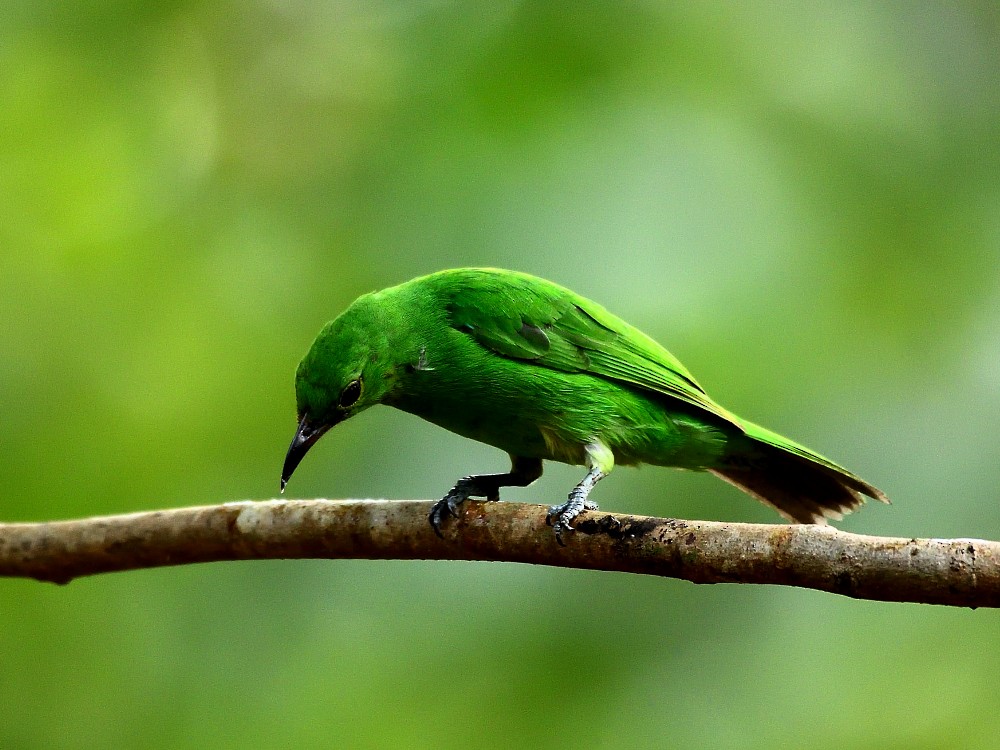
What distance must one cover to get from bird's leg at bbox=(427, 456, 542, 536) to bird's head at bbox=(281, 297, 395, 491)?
0.50 meters

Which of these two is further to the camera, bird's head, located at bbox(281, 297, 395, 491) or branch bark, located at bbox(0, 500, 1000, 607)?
bird's head, located at bbox(281, 297, 395, 491)

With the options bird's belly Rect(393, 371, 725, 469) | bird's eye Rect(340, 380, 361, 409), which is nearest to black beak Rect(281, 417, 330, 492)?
bird's eye Rect(340, 380, 361, 409)

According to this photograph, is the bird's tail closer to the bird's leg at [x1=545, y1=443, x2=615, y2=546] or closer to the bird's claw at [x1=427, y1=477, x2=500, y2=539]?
the bird's leg at [x1=545, y1=443, x2=615, y2=546]

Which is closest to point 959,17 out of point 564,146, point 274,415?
point 564,146

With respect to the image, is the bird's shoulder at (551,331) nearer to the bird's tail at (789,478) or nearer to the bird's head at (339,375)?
the bird's tail at (789,478)

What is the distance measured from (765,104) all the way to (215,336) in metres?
2.80

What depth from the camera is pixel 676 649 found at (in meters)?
3.91

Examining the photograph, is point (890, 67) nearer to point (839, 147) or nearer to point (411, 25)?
point (839, 147)

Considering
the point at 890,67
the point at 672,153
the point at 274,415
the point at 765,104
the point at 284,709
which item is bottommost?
the point at 284,709

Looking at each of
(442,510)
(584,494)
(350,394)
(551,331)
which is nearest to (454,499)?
(442,510)

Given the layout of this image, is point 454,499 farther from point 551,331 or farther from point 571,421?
point 551,331

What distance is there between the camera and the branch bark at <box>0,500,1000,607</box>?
2275 mm

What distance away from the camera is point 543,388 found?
402 centimetres

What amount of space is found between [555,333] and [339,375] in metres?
0.95
